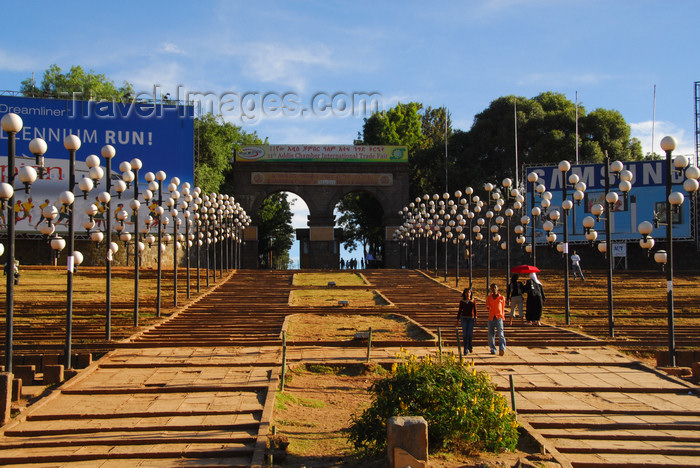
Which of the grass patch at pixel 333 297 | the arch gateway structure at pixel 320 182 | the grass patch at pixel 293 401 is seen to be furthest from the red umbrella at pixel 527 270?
the arch gateway structure at pixel 320 182

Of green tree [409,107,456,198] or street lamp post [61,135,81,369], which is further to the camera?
green tree [409,107,456,198]

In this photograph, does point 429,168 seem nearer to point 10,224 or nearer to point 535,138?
point 535,138

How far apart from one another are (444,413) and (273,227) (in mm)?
51172

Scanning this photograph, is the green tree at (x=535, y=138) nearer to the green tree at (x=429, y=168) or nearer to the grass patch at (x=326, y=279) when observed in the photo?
the green tree at (x=429, y=168)

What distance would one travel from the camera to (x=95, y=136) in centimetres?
Result: 3578

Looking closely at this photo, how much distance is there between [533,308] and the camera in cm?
1587

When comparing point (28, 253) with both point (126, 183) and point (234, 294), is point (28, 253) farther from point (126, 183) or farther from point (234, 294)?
point (126, 183)

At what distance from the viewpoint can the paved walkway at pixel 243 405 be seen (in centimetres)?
685

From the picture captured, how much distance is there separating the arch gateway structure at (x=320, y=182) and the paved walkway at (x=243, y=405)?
96.4 feet

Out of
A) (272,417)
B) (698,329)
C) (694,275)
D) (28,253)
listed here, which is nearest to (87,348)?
(272,417)

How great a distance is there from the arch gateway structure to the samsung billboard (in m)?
7.76

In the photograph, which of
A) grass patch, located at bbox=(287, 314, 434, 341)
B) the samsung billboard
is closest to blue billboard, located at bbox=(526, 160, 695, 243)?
the samsung billboard

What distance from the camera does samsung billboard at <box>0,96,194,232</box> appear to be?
113ft

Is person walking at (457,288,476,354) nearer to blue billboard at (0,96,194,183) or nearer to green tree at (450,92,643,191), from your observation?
blue billboard at (0,96,194,183)
